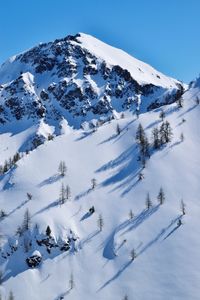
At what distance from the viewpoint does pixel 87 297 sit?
495ft

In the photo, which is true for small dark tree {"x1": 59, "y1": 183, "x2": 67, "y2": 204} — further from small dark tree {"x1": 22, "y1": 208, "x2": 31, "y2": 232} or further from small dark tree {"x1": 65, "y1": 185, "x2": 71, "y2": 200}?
small dark tree {"x1": 22, "y1": 208, "x2": 31, "y2": 232}

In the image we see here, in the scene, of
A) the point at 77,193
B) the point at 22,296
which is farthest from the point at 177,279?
the point at 77,193

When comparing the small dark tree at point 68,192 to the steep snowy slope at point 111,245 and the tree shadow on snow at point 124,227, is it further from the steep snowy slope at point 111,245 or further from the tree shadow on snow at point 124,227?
the tree shadow on snow at point 124,227

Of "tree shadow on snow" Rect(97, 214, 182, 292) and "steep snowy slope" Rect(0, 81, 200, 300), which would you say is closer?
"steep snowy slope" Rect(0, 81, 200, 300)

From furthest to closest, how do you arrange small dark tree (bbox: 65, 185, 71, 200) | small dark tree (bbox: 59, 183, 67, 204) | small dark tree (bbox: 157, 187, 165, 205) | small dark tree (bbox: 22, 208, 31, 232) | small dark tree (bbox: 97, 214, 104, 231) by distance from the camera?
1. small dark tree (bbox: 65, 185, 71, 200)
2. small dark tree (bbox: 59, 183, 67, 204)
3. small dark tree (bbox: 157, 187, 165, 205)
4. small dark tree (bbox: 97, 214, 104, 231)
5. small dark tree (bbox: 22, 208, 31, 232)

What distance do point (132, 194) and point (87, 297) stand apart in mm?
52770

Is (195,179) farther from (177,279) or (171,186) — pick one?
(177,279)

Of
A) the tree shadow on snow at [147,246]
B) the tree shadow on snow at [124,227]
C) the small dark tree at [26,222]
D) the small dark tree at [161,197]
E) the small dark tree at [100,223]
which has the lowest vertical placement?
the tree shadow on snow at [147,246]

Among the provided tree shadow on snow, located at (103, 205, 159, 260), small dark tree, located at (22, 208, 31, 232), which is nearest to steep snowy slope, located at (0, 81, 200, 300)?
tree shadow on snow, located at (103, 205, 159, 260)

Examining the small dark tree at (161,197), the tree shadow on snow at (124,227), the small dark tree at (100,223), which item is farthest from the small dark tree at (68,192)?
the small dark tree at (161,197)

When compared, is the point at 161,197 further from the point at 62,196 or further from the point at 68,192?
the point at 62,196

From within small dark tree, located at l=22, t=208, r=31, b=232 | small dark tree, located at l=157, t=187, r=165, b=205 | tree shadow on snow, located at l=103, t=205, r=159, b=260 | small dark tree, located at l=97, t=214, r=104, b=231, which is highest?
small dark tree, located at l=22, t=208, r=31, b=232

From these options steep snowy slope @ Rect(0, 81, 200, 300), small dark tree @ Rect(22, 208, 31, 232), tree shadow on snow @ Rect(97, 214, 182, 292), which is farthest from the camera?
small dark tree @ Rect(22, 208, 31, 232)

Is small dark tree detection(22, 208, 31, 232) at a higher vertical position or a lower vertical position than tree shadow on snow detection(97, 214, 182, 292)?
higher
